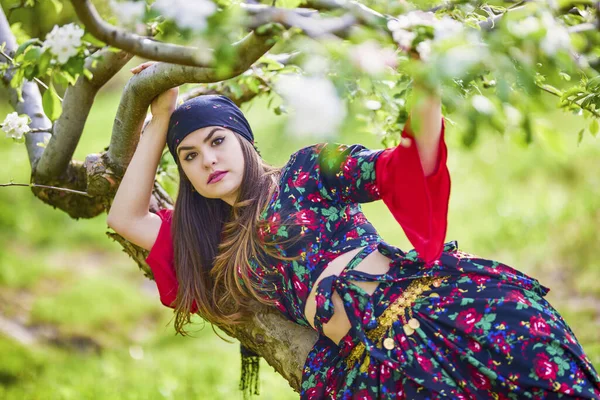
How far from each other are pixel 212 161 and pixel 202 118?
0.56ft

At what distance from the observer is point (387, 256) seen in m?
2.20

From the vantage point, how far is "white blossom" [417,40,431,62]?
1.33 metres

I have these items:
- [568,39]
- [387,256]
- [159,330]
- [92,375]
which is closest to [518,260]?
[159,330]

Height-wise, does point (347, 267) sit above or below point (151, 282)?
above

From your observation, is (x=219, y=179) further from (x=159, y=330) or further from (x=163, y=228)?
→ (x=159, y=330)

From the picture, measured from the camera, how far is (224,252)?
2443mm

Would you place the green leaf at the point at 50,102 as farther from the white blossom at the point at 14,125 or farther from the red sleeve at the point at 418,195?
the red sleeve at the point at 418,195

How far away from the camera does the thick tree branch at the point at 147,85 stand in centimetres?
161

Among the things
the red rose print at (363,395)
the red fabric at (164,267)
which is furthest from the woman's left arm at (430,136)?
the red fabric at (164,267)

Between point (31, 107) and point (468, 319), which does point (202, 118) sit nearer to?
point (31, 107)

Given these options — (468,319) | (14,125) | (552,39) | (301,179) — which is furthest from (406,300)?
(14,125)

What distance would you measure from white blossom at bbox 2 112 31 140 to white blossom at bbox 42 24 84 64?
0.75 meters

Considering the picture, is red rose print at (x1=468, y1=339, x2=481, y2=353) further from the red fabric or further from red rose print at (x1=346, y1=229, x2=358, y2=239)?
the red fabric

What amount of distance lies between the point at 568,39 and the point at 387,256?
1085mm
